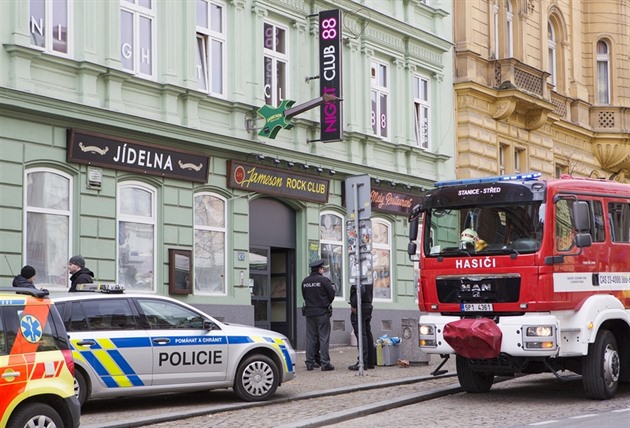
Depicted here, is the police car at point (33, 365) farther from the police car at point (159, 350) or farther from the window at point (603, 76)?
the window at point (603, 76)

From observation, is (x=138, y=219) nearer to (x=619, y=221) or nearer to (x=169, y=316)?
(x=169, y=316)

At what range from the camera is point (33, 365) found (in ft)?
32.5

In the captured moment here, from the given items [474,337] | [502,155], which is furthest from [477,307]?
[502,155]

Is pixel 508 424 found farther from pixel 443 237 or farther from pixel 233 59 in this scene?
pixel 233 59

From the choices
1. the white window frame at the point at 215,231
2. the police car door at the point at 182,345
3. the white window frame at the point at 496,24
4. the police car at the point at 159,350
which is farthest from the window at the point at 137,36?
the white window frame at the point at 496,24

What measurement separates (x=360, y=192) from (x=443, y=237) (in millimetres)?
3060

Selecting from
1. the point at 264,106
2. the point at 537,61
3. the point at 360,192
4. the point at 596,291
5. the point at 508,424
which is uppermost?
the point at 537,61

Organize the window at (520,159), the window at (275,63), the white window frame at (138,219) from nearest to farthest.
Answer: the white window frame at (138,219) → the window at (275,63) → the window at (520,159)

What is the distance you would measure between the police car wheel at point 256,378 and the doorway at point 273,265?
8731mm

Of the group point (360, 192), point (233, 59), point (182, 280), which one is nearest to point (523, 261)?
point (360, 192)

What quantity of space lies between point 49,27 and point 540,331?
9.92 meters

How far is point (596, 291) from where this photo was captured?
48.7 feet

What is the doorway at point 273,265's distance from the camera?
79.3 ft

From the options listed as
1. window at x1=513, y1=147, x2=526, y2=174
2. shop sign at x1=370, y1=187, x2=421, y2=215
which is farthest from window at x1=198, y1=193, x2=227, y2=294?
window at x1=513, y1=147, x2=526, y2=174
